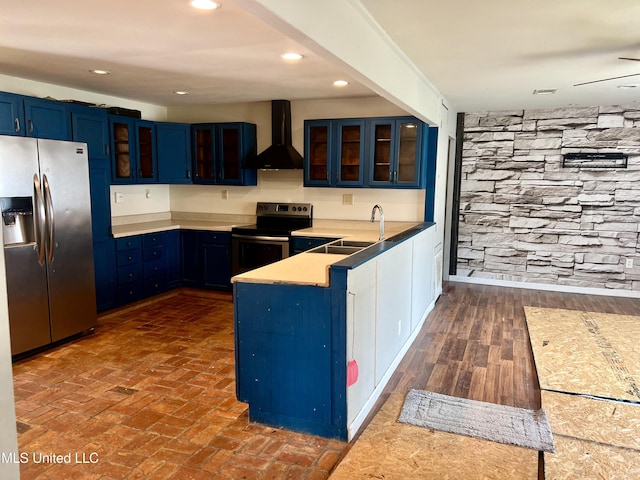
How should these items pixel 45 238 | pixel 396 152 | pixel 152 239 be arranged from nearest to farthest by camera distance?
pixel 45 238
pixel 396 152
pixel 152 239

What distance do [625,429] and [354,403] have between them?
63.2 inches

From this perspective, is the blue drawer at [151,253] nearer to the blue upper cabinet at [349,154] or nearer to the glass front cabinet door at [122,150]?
the glass front cabinet door at [122,150]

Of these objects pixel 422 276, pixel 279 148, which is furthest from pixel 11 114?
pixel 422 276

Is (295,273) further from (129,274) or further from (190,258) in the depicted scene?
(190,258)

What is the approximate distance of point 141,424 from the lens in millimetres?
2775

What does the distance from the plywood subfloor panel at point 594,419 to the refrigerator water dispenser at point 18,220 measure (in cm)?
399

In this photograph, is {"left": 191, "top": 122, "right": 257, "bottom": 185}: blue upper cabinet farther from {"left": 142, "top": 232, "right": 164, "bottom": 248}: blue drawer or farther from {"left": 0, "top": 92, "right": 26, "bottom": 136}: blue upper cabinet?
{"left": 0, "top": 92, "right": 26, "bottom": 136}: blue upper cabinet

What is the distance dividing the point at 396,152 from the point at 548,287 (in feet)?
9.61

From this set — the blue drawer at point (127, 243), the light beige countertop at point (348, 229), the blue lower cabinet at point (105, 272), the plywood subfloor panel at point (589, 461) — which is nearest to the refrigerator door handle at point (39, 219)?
the blue lower cabinet at point (105, 272)

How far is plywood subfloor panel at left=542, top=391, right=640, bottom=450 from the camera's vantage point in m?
2.66

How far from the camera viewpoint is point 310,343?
104 inches

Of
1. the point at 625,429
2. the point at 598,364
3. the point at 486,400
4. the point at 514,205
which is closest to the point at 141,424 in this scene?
the point at 486,400

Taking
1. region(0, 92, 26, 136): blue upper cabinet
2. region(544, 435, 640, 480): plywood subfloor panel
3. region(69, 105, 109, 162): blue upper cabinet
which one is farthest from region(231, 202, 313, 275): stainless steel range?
region(544, 435, 640, 480): plywood subfloor panel

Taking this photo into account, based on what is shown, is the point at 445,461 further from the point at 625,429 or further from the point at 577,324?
the point at 577,324
